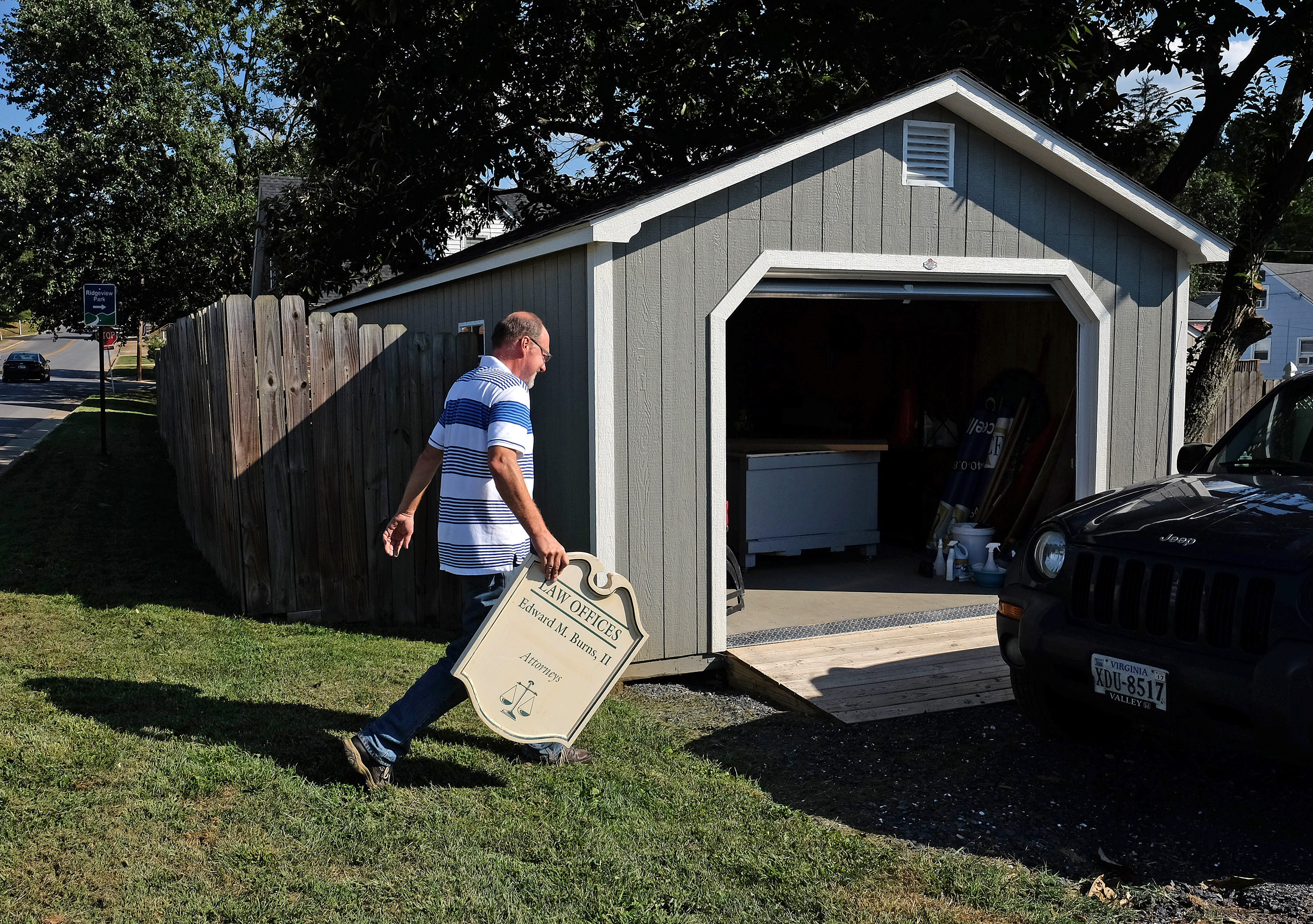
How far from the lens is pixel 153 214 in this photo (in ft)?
94.0

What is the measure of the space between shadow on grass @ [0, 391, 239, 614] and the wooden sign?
12.2 feet

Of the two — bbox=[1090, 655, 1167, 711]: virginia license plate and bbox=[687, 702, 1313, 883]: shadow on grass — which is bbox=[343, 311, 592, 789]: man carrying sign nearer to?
bbox=[687, 702, 1313, 883]: shadow on grass

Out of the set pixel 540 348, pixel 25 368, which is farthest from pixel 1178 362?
pixel 25 368

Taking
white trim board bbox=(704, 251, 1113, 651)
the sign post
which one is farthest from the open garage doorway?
the sign post

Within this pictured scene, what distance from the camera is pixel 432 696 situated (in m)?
4.44

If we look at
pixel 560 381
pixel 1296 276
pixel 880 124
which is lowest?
pixel 560 381

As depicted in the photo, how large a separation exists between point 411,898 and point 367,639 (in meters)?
3.48

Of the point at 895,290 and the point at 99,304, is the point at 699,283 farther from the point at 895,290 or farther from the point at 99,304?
the point at 99,304

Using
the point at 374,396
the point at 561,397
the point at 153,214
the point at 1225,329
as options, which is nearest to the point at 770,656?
the point at 561,397

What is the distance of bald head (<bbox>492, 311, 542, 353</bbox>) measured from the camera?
4.59 m

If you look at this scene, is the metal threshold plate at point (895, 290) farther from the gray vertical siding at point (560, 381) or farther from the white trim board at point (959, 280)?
the gray vertical siding at point (560, 381)

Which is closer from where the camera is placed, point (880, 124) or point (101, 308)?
point (880, 124)

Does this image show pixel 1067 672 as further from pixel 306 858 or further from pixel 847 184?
pixel 847 184

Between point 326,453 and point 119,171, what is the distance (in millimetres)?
25286
